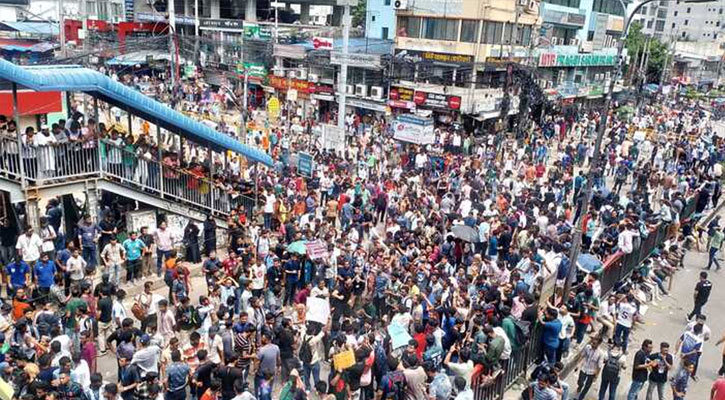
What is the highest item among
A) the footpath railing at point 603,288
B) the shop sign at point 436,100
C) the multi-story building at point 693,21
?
the multi-story building at point 693,21

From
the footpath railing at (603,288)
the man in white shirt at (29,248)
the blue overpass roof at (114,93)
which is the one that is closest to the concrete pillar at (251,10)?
the blue overpass roof at (114,93)

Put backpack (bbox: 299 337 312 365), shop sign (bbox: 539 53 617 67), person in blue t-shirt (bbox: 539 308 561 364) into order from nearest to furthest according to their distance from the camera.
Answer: backpack (bbox: 299 337 312 365), person in blue t-shirt (bbox: 539 308 561 364), shop sign (bbox: 539 53 617 67)

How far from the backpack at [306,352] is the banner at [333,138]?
14.9 m

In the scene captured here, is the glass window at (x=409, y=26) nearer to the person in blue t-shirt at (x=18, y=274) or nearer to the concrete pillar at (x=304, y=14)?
the concrete pillar at (x=304, y=14)

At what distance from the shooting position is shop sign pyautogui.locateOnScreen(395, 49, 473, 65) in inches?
1337

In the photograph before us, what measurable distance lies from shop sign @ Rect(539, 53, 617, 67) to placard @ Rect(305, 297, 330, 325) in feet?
119

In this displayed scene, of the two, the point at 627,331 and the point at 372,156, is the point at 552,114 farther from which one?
the point at 627,331

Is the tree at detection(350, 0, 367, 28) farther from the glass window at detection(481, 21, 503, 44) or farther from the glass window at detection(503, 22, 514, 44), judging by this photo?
the glass window at detection(481, 21, 503, 44)

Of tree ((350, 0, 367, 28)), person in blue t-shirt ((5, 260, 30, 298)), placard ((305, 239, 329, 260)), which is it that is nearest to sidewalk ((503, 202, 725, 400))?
placard ((305, 239, 329, 260))

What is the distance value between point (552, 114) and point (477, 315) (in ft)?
120

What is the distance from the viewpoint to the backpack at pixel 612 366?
10133mm

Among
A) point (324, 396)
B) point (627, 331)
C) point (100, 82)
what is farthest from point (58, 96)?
point (627, 331)

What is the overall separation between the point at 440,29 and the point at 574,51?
59.7 feet

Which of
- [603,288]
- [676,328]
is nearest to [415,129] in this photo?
[603,288]
